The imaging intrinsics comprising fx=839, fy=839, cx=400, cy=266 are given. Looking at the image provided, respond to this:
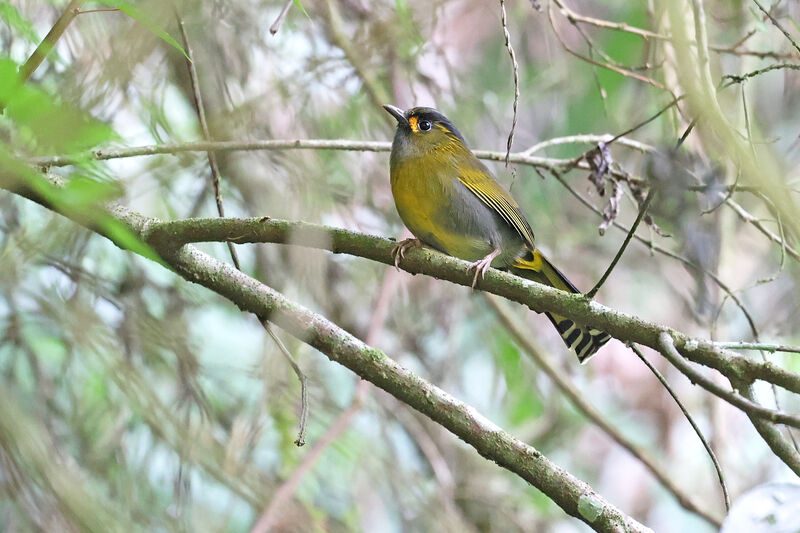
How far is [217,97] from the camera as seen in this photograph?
4449mm

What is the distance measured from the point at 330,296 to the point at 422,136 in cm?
115

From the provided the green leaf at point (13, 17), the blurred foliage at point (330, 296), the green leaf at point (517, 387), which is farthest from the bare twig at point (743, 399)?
the green leaf at point (517, 387)

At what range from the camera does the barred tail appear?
3434 millimetres

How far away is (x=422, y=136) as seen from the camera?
4.09 meters

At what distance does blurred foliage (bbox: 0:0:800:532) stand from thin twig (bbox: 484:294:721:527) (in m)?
0.50

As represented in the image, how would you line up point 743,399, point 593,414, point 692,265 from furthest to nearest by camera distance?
point 593,414 < point 692,265 < point 743,399

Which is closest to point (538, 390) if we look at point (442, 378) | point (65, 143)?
point (442, 378)

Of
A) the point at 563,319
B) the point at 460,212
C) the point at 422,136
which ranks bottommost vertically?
the point at 563,319

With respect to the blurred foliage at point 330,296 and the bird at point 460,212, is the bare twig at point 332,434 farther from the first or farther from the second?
the bird at point 460,212

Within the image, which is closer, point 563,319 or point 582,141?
point 563,319

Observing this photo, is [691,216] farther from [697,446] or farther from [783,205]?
[697,446]

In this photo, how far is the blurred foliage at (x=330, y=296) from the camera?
10.5ft

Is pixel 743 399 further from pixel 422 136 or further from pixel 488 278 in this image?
pixel 422 136

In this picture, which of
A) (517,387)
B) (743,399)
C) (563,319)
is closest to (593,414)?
(517,387)
